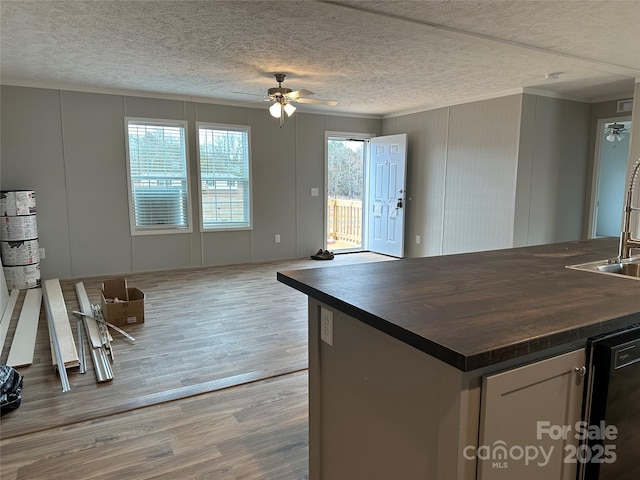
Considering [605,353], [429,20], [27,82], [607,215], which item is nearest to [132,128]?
[27,82]

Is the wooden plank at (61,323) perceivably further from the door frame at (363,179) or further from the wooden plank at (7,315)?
the door frame at (363,179)

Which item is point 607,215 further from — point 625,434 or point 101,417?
point 101,417

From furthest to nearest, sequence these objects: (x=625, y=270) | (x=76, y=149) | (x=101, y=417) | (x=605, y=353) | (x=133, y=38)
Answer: (x=76, y=149) < (x=133, y=38) < (x=101, y=417) < (x=625, y=270) < (x=605, y=353)

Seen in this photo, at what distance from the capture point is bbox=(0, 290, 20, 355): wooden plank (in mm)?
3486

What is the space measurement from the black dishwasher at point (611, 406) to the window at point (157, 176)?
5627mm

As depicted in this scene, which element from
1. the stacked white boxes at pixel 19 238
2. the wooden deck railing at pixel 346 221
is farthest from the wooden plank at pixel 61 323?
the wooden deck railing at pixel 346 221

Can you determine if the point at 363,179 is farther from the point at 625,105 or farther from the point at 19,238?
the point at 19,238

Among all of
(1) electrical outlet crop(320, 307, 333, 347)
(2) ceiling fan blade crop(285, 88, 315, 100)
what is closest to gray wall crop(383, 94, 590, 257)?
(2) ceiling fan blade crop(285, 88, 315, 100)

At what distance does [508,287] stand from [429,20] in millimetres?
2363

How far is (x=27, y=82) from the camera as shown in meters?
4.94

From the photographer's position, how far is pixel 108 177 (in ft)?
18.1

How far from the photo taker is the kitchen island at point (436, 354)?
100 centimetres

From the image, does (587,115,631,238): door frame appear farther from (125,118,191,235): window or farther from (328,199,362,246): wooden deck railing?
(125,118,191,235): window

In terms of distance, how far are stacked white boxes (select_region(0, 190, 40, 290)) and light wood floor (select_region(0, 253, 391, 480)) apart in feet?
3.33
